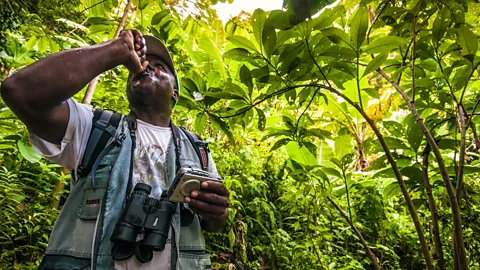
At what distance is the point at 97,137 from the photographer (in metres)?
1.17

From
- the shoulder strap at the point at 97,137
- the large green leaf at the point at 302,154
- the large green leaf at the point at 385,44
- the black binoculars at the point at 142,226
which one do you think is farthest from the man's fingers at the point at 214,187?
the large green leaf at the point at 302,154

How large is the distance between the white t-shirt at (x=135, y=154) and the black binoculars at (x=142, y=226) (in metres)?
0.05

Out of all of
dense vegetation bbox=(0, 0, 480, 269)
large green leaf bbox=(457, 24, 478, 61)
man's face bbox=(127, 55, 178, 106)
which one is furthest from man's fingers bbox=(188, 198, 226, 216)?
large green leaf bbox=(457, 24, 478, 61)

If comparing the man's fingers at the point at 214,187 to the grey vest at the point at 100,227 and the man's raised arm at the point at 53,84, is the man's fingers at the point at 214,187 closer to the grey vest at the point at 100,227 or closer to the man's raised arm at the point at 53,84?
the grey vest at the point at 100,227

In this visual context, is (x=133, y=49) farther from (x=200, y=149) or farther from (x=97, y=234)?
(x=97, y=234)

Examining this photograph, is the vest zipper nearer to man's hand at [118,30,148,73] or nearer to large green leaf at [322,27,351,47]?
man's hand at [118,30,148,73]

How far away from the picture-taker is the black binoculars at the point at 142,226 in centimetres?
103

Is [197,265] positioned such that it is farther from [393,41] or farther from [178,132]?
[393,41]

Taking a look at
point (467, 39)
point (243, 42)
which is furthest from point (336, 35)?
point (467, 39)

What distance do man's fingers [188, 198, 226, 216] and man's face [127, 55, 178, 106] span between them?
0.62 metres

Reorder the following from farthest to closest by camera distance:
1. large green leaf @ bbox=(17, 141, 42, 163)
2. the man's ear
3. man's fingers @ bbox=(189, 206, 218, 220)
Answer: large green leaf @ bbox=(17, 141, 42, 163) < the man's ear < man's fingers @ bbox=(189, 206, 218, 220)

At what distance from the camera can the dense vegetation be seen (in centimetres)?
122

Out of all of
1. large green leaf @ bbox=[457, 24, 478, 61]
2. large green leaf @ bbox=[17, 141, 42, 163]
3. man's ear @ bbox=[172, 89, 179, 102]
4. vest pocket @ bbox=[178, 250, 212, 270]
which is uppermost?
man's ear @ bbox=[172, 89, 179, 102]

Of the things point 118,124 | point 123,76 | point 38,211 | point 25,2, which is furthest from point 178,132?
point 123,76
